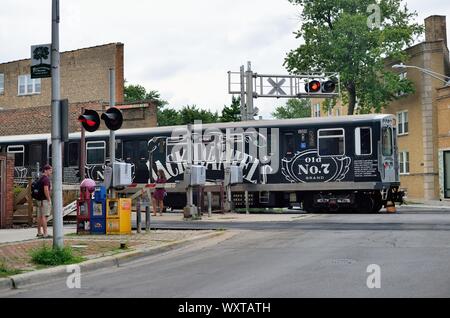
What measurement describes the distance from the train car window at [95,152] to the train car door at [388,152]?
40.4 feet

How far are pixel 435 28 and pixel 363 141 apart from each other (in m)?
26.6

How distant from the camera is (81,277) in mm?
10797

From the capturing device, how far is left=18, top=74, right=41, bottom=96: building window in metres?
53.5

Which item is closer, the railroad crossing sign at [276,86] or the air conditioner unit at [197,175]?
the air conditioner unit at [197,175]

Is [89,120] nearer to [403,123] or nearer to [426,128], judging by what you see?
[426,128]

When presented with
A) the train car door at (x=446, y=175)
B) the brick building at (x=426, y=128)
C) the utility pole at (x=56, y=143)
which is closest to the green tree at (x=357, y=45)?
the brick building at (x=426, y=128)

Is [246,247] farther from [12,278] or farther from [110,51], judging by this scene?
[110,51]

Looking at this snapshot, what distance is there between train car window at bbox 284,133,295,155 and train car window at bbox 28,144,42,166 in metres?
12.1

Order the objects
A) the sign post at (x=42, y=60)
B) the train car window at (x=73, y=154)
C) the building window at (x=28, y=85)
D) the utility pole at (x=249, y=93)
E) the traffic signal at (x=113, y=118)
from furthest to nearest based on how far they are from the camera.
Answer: the building window at (x=28, y=85) < the utility pole at (x=249, y=93) < the train car window at (x=73, y=154) < the traffic signal at (x=113, y=118) < the sign post at (x=42, y=60)

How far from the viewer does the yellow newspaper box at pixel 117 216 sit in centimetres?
1711

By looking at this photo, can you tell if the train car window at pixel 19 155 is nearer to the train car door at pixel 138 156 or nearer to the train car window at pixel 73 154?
the train car window at pixel 73 154

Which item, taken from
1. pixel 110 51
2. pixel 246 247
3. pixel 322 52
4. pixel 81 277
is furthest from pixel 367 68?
pixel 81 277

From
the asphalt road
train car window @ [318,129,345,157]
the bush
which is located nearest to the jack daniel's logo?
train car window @ [318,129,345,157]

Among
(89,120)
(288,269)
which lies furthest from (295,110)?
(288,269)
